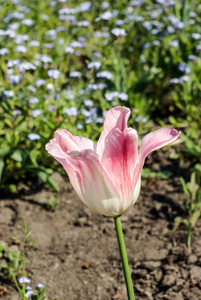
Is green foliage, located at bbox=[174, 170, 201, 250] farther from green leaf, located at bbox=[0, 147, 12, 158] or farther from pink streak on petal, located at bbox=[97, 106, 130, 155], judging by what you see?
pink streak on petal, located at bbox=[97, 106, 130, 155]

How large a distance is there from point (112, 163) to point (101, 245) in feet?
4.68

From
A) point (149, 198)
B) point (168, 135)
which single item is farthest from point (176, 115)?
point (168, 135)

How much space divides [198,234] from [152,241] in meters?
0.25

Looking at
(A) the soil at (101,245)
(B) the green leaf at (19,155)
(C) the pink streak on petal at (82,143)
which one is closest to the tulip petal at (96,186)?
(C) the pink streak on petal at (82,143)

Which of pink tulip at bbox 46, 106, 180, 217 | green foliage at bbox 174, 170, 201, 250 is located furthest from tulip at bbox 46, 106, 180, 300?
green foliage at bbox 174, 170, 201, 250

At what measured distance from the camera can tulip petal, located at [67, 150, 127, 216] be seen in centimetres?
101

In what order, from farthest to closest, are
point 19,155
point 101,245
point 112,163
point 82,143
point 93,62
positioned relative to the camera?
point 93,62 < point 19,155 < point 101,245 < point 82,143 < point 112,163

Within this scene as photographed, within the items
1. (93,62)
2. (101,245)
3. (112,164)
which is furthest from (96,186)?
(93,62)

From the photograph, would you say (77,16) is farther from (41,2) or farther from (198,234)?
(198,234)

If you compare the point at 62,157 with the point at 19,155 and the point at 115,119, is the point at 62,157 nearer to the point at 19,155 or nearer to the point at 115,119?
the point at 115,119

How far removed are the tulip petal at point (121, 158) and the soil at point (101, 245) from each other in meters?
1.06

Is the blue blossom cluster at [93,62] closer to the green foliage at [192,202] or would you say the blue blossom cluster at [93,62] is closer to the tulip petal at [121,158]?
the green foliage at [192,202]

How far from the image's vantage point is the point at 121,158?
1.03m

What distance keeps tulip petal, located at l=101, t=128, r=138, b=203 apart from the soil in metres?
1.06
